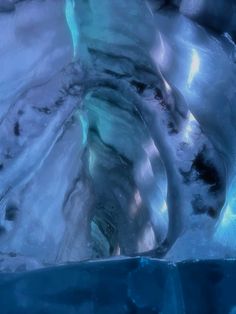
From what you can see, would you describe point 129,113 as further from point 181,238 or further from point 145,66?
point 181,238

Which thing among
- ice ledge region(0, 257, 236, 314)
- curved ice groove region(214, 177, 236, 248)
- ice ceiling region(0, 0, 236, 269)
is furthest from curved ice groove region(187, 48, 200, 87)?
ice ledge region(0, 257, 236, 314)

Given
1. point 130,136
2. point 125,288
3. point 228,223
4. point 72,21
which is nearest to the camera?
point 125,288

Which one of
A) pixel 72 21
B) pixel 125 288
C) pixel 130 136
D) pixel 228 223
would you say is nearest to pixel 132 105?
pixel 130 136

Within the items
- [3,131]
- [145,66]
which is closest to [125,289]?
[3,131]

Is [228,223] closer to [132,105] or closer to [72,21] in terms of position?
[132,105]

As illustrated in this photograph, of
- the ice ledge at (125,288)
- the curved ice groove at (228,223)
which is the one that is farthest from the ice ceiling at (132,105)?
the ice ledge at (125,288)

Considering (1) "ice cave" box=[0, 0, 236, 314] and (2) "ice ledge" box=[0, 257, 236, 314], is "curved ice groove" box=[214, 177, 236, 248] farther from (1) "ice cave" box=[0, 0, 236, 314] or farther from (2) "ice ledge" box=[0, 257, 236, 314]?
(2) "ice ledge" box=[0, 257, 236, 314]
